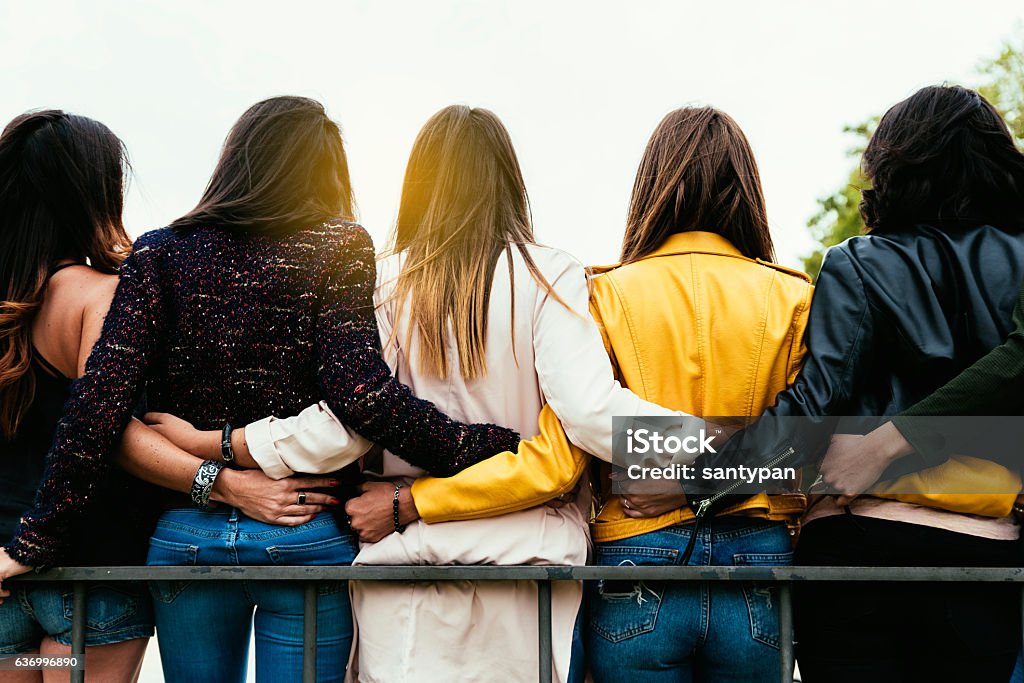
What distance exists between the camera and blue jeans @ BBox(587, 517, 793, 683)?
2.53 meters

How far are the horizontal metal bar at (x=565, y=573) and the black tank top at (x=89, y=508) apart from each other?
297 millimetres

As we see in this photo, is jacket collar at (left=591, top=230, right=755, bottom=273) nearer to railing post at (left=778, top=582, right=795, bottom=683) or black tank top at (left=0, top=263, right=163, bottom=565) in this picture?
railing post at (left=778, top=582, right=795, bottom=683)

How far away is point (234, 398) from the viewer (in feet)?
8.55

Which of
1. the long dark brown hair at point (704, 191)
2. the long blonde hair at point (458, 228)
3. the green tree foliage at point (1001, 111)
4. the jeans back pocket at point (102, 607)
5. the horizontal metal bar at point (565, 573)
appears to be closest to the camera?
the horizontal metal bar at point (565, 573)

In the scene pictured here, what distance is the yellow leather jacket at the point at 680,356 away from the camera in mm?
2541

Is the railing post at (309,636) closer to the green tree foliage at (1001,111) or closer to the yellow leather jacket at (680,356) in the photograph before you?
the yellow leather jacket at (680,356)

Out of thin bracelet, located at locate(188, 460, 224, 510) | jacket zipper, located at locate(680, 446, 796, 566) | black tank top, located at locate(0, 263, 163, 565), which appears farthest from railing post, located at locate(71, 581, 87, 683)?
jacket zipper, located at locate(680, 446, 796, 566)

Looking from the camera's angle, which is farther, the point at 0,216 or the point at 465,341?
the point at 0,216

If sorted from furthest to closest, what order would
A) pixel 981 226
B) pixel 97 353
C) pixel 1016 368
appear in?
1. pixel 981 226
2. pixel 97 353
3. pixel 1016 368

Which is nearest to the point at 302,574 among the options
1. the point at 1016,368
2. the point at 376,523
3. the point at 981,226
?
the point at 376,523

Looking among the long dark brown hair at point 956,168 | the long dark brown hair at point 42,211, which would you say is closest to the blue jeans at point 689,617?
the long dark brown hair at point 956,168

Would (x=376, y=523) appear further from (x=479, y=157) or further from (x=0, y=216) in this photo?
(x=0, y=216)

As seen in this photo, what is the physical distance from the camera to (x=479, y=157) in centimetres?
281

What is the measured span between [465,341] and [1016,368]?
1388 millimetres
